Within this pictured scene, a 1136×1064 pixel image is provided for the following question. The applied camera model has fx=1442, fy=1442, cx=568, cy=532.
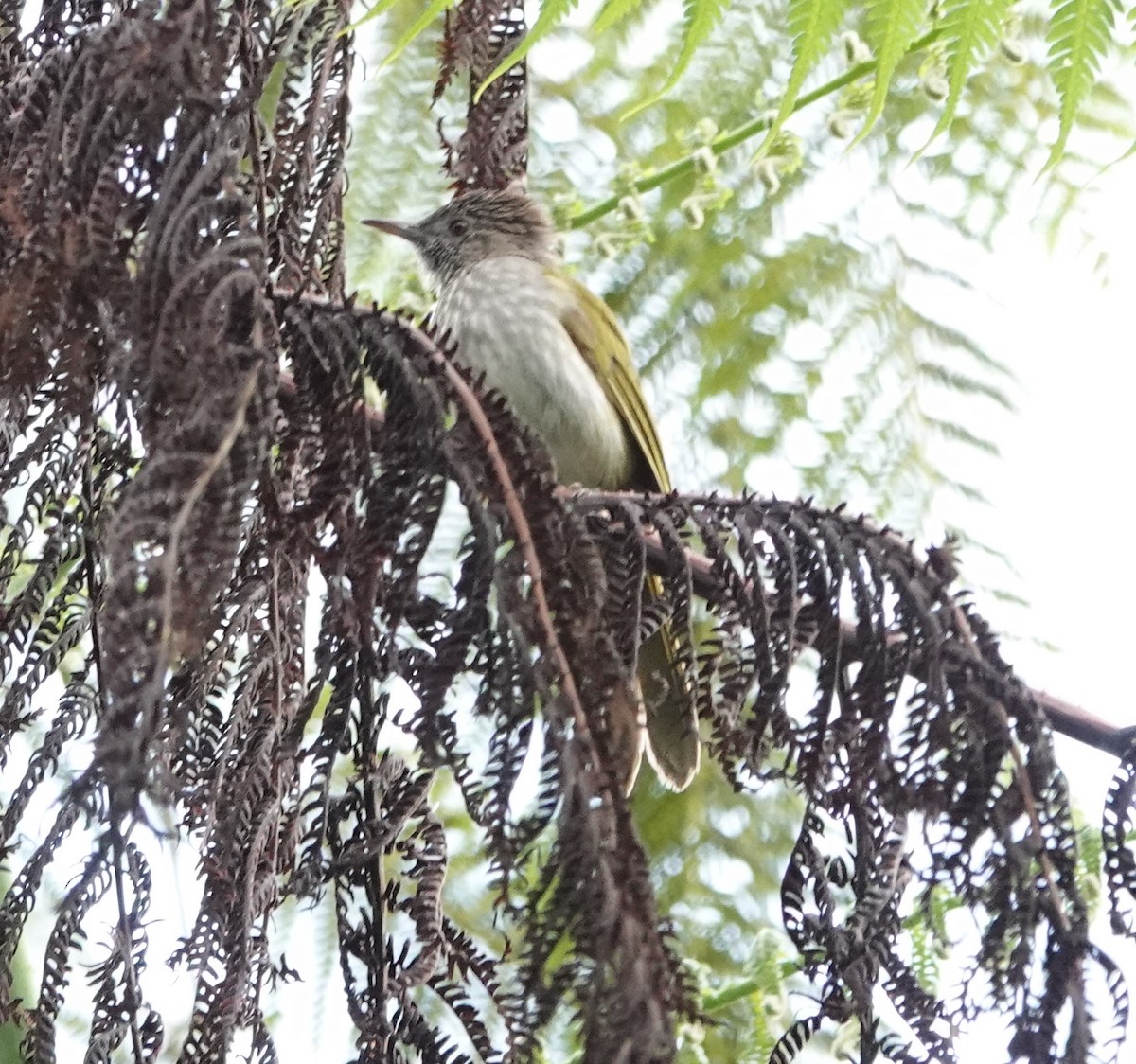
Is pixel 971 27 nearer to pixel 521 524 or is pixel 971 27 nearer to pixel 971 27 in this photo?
pixel 971 27

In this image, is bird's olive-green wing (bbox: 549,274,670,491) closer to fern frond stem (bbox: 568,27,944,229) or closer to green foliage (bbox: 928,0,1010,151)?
fern frond stem (bbox: 568,27,944,229)

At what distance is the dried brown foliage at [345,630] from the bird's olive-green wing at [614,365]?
1.29 m

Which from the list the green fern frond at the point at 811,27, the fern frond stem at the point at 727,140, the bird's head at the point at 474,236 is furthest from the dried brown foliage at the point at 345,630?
the bird's head at the point at 474,236

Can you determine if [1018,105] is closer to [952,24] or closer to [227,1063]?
[952,24]

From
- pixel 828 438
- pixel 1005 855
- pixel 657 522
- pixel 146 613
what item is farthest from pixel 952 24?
pixel 828 438

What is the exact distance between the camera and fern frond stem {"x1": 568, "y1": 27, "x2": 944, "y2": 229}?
2.21 m

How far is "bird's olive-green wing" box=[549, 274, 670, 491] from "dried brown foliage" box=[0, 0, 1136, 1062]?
4.25 ft

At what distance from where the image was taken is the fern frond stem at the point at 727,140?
2207 millimetres

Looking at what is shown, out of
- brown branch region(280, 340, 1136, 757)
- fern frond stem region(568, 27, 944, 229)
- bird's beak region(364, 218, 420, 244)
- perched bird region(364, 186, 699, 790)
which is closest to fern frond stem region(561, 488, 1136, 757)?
brown branch region(280, 340, 1136, 757)

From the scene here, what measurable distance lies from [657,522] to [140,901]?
1.66ft

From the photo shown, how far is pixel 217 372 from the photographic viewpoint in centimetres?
77

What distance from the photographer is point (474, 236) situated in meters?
2.96

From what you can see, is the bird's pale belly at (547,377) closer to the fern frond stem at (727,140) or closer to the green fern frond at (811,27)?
the fern frond stem at (727,140)

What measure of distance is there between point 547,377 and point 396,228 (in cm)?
44
